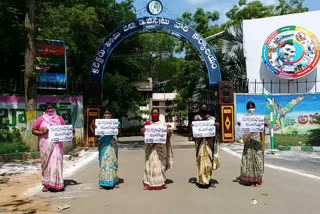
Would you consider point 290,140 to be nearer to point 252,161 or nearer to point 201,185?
point 252,161

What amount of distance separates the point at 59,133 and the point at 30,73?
19.2ft

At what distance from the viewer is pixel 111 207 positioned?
549 cm

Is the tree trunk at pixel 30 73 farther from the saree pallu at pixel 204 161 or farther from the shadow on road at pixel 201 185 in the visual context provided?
the saree pallu at pixel 204 161

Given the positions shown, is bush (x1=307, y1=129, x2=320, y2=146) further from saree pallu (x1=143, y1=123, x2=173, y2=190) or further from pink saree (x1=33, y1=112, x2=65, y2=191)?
pink saree (x1=33, y1=112, x2=65, y2=191)

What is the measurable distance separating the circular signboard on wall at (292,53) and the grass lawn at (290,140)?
A: 3.38 meters

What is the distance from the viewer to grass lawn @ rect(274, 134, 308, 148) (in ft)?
45.0

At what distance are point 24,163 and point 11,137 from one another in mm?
3125

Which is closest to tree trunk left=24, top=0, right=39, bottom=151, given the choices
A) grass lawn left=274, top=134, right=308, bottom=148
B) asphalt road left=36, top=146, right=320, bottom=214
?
asphalt road left=36, top=146, right=320, bottom=214

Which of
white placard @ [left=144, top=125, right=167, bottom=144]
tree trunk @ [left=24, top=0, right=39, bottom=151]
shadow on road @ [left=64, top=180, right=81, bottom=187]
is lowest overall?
shadow on road @ [left=64, top=180, right=81, bottom=187]

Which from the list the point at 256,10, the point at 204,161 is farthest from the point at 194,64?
the point at 204,161

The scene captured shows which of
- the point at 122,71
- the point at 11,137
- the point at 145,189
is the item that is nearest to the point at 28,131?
the point at 11,137

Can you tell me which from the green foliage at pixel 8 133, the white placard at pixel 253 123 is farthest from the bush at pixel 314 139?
the green foliage at pixel 8 133

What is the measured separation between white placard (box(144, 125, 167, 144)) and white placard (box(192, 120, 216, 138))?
0.59 meters

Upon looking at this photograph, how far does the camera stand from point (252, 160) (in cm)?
702
